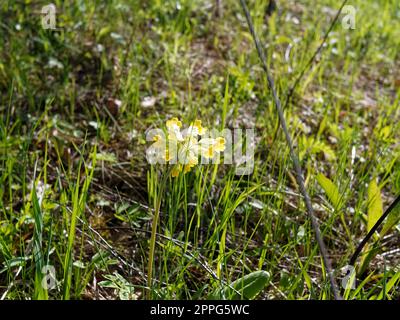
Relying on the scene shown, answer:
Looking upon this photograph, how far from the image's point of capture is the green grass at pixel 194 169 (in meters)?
1.63

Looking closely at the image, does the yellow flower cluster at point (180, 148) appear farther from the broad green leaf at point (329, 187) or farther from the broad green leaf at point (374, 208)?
the broad green leaf at point (374, 208)

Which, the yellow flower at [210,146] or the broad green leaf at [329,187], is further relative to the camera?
the broad green leaf at [329,187]

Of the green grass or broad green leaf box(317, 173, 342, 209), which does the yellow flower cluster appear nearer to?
the green grass

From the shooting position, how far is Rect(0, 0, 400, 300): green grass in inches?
64.2

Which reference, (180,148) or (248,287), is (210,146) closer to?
(180,148)

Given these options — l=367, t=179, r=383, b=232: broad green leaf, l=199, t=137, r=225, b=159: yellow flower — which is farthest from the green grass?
l=199, t=137, r=225, b=159: yellow flower

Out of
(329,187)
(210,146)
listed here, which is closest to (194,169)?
(329,187)

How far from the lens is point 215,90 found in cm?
262

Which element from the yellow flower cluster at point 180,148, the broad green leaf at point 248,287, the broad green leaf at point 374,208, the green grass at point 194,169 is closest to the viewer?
the yellow flower cluster at point 180,148

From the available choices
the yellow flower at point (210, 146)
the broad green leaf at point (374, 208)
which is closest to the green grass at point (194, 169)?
the broad green leaf at point (374, 208)

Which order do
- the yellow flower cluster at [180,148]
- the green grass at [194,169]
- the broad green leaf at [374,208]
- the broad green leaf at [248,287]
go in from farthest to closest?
the broad green leaf at [374,208] < the green grass at [194,169] < the broad green leaf at [248,287] < the yellow flower cluster at [180,148]

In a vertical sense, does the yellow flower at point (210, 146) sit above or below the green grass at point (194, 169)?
above
